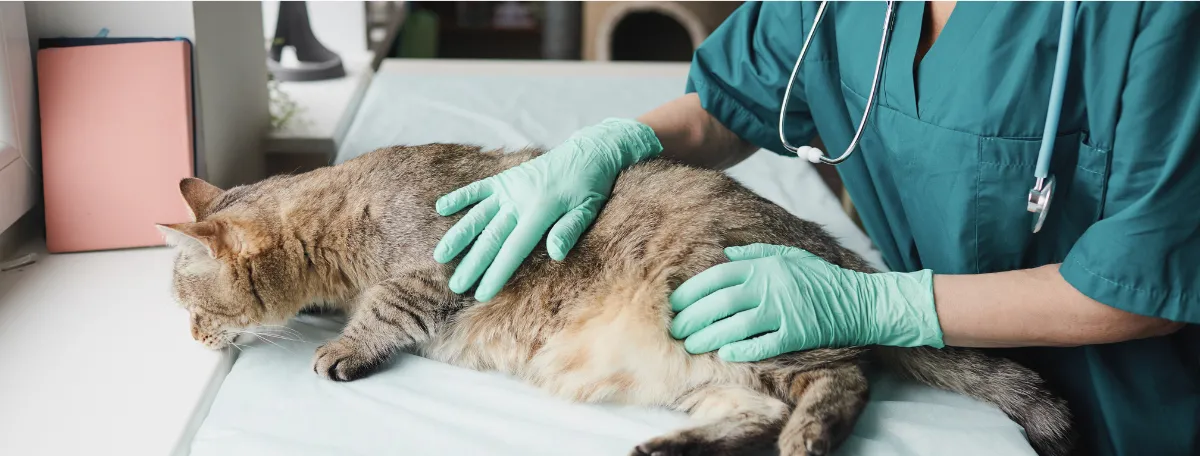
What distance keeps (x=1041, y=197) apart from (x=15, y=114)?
5.07 feet

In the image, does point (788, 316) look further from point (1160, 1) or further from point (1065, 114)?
point (1160, 1)

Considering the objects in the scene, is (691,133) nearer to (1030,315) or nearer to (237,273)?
(1030,315)

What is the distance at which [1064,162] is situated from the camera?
110 cm

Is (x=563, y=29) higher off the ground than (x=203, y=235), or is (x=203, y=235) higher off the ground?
(x=203, y=235)

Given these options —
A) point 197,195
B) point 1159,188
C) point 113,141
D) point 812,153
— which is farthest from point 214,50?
point 1159,188

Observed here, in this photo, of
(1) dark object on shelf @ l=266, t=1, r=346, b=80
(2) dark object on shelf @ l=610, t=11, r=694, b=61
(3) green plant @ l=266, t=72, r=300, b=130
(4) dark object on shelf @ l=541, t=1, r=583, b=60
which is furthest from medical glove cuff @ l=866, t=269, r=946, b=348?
(4) dark object on shelf @ l=541, t=1, r=583, b=60

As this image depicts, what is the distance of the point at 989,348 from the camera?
1.19m

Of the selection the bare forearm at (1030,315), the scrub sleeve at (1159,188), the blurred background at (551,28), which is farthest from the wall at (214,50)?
the blurred background at (551,28)

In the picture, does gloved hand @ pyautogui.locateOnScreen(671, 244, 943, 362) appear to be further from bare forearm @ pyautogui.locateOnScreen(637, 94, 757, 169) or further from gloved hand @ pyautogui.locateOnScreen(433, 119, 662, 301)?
bare forearm @ pyautogui.locateOnScreen(637, 94, 757, 169)

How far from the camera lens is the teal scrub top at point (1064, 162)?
0.98 meters

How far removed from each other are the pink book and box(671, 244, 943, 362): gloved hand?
94 centimetres

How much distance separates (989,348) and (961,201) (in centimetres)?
22

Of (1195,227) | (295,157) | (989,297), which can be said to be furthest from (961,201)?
(295,157)

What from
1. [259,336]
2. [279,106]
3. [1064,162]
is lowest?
[259,336]
